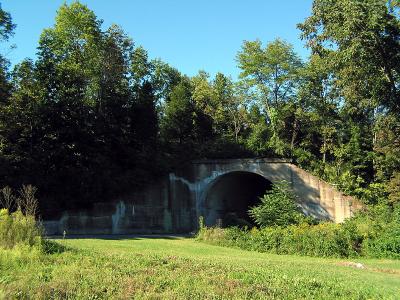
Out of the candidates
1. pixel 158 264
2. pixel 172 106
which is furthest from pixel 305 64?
pixel 158 264

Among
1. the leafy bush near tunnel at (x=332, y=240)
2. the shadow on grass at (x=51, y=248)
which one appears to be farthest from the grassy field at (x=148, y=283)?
the leafy bush near tunnel at (x=332, y=240)

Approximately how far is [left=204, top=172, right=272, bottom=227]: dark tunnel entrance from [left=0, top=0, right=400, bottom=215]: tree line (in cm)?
334

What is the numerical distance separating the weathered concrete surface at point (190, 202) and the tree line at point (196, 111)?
0.87 m

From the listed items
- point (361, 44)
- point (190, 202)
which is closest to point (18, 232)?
point (361, 44)

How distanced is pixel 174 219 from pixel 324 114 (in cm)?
1477

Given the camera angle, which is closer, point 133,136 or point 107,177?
point 107,177

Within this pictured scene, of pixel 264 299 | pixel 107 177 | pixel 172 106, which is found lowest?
pixel 264 299

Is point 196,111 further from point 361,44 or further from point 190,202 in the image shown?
point 361,44

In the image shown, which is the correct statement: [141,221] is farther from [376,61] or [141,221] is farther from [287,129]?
[376,61]

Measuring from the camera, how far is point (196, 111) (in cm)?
4575

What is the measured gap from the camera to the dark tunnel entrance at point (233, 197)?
39.6 metres

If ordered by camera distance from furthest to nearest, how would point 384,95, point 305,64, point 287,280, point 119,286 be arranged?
point 305,64, point 384,95, point 287,280, point 119,286

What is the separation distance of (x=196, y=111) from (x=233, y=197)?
8753 millimetres

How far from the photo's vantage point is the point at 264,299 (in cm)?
763
